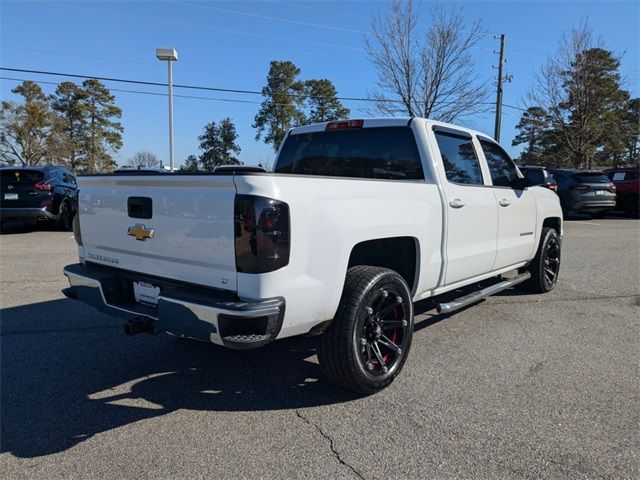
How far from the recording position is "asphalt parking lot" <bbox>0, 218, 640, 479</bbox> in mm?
2611

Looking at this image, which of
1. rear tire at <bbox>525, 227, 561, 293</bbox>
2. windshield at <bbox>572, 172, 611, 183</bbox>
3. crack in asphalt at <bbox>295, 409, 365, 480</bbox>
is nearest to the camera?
crack in asphalt at <bbox>295, 409, 365, 480</bbox>

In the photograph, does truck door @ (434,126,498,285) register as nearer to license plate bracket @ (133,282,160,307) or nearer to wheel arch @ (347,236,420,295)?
wheel arch @ (347,236,420,295)

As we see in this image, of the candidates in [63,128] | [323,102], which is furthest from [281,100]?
[63,128]

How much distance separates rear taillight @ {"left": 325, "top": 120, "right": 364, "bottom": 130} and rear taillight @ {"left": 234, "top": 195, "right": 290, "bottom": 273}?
A: 2042mm

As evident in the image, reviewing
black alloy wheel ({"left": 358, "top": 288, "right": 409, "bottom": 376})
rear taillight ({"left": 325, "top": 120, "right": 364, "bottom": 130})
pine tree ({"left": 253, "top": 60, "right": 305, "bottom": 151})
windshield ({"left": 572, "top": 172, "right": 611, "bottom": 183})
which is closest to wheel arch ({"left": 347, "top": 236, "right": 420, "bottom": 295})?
black alloy wheel ({"left": 358, "top": 288, "right": 409, "bottom": 376})

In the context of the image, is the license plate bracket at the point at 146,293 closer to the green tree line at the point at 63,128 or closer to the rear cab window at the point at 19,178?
the rear cab window at the point at 19,178

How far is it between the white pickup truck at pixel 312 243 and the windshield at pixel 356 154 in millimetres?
10

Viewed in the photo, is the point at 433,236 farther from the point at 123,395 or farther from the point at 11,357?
the point at 11,357

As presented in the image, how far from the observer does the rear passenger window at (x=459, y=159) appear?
438 cm

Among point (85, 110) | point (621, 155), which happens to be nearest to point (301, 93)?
point (85, 110)

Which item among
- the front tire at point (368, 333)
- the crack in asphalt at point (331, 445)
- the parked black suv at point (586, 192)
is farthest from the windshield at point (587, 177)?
the crack in asphalt at point (331, 445)

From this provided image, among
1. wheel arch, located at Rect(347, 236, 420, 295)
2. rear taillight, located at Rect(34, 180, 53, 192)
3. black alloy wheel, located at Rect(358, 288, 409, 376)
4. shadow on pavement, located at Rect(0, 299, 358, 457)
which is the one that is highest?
rear taillight, located at Rect(34, 180, 53, 192)

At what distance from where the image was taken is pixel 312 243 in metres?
2.88

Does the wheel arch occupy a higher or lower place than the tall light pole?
lower
